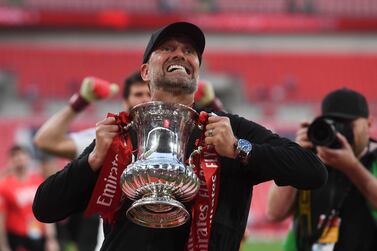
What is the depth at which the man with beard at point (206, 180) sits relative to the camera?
2.96 metres

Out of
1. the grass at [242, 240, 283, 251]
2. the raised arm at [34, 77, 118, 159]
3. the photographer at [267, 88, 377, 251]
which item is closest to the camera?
the photographer at [267, 88, 377, 251]

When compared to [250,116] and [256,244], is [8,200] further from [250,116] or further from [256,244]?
[250,116]

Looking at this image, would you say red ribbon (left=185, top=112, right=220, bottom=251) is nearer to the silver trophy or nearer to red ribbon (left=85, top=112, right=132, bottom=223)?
the silver trophy

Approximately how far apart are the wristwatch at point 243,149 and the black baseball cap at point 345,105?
54.0 inches

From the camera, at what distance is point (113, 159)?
119 inches

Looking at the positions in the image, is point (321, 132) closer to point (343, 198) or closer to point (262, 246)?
point (343, 198)

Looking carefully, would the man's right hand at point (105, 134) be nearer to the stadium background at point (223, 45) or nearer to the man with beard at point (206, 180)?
the man with beard at point (206, 180)

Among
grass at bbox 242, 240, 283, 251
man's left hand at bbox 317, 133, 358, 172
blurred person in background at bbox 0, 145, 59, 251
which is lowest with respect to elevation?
man's left hand at bbox 317, 133, 358, 172

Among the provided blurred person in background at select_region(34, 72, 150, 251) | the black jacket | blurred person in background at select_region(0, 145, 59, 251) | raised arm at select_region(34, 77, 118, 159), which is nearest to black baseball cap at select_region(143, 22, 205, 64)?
the black jacket

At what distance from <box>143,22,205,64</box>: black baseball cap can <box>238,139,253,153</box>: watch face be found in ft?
1.50

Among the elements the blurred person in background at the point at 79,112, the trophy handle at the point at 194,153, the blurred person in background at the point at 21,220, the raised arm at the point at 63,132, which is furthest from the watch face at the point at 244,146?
the blurred person in background at the point at 21,220

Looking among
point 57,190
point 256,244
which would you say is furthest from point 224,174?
point 256,244

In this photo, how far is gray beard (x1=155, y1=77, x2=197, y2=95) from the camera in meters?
3.10

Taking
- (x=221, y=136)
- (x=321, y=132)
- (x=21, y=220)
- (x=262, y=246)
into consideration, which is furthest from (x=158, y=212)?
(x=262, y=246)
